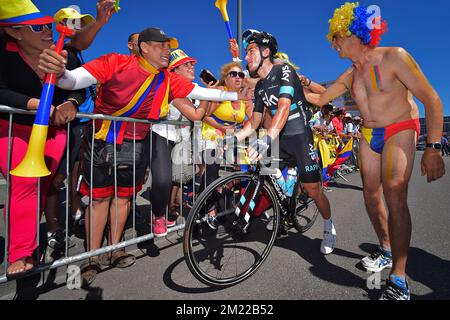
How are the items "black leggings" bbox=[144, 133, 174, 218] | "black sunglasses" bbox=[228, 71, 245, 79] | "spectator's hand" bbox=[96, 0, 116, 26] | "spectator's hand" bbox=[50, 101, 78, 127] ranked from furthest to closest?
"black sunglasses" bbox=[228, 71, 245, 79]
"black leggings" bbox=[144, 133, 174, 218]
"spectator's hand" bbox=[96, 0, 116, 26]
"spectator's hand" bbox=[50, 101, 78, 127]

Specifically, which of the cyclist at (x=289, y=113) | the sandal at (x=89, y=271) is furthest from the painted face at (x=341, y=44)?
the sandal at (x=89, y=271)

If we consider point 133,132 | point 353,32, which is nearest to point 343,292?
point 353,32

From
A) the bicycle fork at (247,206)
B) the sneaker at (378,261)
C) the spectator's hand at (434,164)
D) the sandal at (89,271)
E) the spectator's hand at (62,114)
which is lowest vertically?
the sandal at (89,271)

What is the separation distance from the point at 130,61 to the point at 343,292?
2715 millimetres

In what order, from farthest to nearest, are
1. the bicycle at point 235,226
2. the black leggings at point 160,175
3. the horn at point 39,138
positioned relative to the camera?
the black leggings at point 160,175 < the bicycle at point 235,226 < the horn at point 39,138

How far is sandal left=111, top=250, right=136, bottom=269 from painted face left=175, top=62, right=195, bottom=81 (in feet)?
8.38

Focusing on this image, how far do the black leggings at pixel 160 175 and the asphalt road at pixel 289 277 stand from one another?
0.60 metres

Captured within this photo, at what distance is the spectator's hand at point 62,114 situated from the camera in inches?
76.4

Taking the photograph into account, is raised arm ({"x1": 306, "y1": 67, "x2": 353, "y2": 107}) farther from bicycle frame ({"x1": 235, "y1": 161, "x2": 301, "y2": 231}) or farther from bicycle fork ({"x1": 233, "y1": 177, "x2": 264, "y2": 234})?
bicycle fork ({"x1": 233, "y1": 177, "x2": 264, "y2": 234})

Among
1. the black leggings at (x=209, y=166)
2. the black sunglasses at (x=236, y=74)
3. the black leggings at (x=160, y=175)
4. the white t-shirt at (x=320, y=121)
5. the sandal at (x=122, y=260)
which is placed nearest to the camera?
the sandal at (x=122, y=260)

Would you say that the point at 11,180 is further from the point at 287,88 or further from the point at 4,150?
the point at 287,88

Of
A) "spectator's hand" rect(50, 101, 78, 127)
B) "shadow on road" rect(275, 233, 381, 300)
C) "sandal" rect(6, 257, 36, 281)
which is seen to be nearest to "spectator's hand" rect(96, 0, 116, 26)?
"spectator's hand" rect(50, 101, 78, 127)

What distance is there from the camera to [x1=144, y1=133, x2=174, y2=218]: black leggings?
2572mm

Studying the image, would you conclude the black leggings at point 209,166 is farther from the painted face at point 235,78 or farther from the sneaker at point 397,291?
the sneaker at point 397,291
